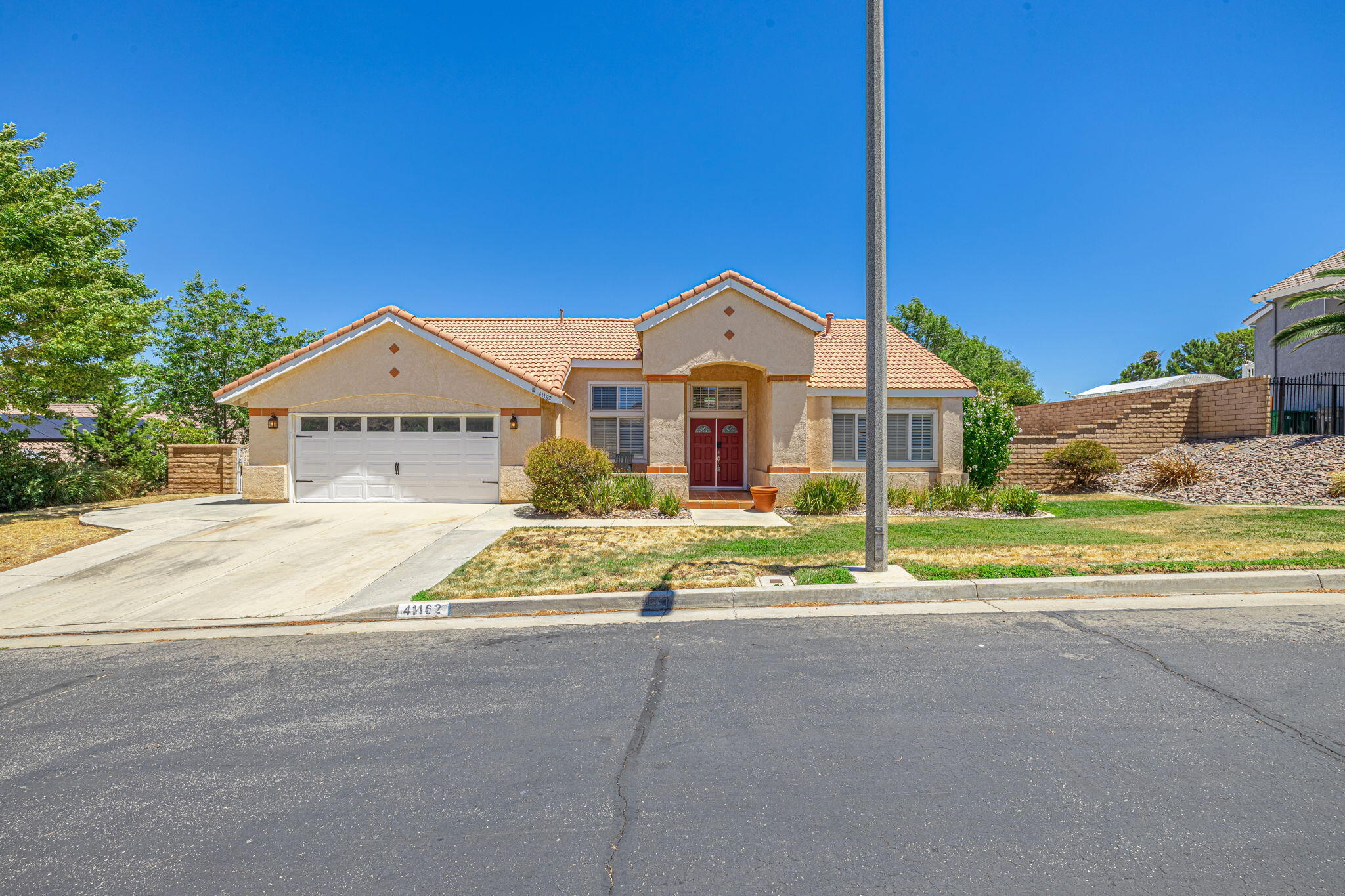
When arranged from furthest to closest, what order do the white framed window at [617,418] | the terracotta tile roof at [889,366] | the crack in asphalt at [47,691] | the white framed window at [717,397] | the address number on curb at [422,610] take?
the white framed window at [717,397], the white framed window at [617,418], the terracotta tile roof at [889,366], the address number on curb at [422,610], the crack in asphalt at [47,691]

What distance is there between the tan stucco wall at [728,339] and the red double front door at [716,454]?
2954 millimetres

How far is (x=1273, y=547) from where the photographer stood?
9.63 meters

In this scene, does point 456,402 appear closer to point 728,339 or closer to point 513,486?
point 513,486

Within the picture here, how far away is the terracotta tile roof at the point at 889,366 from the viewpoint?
18.2 meters

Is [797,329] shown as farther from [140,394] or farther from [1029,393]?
[1029,393]

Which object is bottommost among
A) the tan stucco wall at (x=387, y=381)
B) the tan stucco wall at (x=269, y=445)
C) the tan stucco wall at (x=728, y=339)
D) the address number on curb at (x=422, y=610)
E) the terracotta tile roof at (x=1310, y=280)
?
the address number on curb at (x=422, y=610)

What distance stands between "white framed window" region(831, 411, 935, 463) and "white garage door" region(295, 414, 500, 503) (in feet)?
29.6

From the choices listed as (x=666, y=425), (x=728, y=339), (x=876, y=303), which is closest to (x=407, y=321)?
(x=666, y=425)

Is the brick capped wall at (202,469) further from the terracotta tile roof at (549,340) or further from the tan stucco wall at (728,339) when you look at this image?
the tan stucco wall at (728,339)

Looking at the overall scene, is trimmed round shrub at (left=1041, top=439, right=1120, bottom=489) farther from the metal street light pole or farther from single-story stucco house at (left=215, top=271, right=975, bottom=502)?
the metal street light pole

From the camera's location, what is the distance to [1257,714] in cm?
436

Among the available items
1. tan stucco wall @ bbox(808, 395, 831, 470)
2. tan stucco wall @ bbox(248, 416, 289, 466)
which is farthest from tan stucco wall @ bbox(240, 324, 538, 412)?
tan stucco wall @ bbox(808, 395, 831, 470)

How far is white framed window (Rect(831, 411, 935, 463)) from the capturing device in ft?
59.8

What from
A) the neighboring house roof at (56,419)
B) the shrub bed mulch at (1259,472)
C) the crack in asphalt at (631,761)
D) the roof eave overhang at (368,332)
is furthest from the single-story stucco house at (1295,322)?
the neighboring house roof at (56,419)
